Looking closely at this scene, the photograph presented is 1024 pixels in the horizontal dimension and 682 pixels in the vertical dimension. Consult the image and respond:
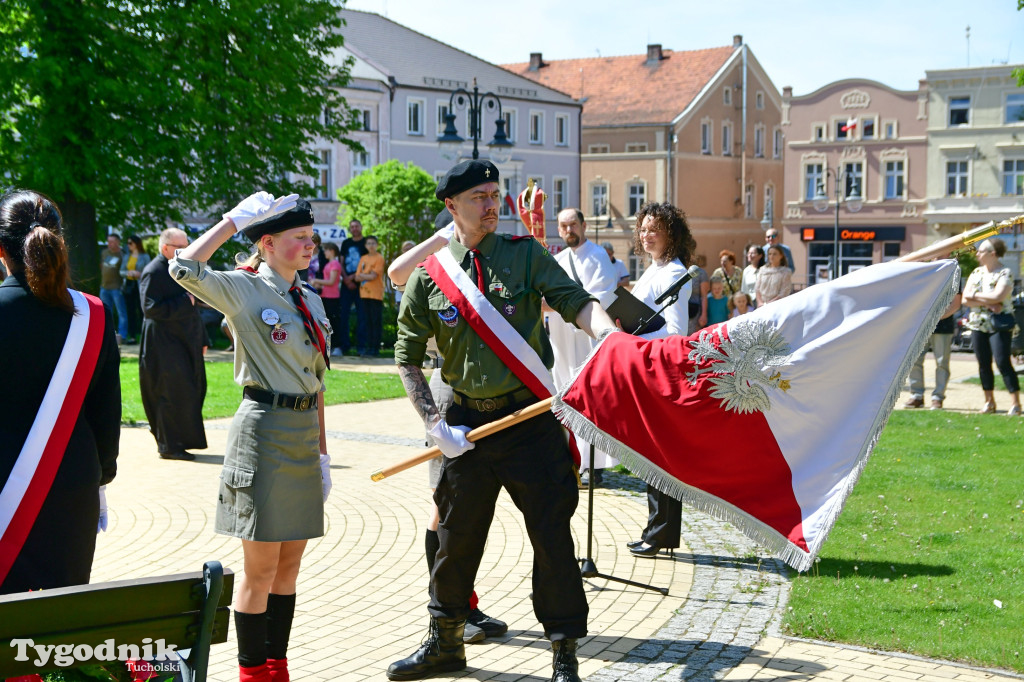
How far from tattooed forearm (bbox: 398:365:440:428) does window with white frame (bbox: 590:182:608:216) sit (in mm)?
68401

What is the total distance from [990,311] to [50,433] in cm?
1301

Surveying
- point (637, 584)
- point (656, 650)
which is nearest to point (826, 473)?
point (656, 650)

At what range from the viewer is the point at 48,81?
23.8 metres

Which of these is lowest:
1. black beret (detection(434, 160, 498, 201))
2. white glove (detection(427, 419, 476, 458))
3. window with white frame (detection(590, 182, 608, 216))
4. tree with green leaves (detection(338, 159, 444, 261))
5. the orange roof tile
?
white glove (detection(427, 419, 476, 458))

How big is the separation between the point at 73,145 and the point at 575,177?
1882 inches

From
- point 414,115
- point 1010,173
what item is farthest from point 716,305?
point 1010,173

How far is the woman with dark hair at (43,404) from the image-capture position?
3930mm

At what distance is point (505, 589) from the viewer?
6.74 m

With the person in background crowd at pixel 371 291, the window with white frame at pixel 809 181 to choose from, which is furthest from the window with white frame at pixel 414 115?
the person in background crowd at pixel 371 291

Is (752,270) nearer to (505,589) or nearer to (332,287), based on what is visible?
(332,287)

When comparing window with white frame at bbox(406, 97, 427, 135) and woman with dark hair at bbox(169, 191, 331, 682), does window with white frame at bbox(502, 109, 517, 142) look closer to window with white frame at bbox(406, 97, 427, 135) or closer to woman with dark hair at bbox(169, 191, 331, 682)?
window with white frame at bbox(406, 97, 427, 135)

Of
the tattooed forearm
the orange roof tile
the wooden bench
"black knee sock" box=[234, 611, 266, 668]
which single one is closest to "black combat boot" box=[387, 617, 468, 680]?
"black knee sock" box=[234, 611, 266, 668]

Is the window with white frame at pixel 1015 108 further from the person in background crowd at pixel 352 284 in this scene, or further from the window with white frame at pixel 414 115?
the person in background crowd at pixel 352 284

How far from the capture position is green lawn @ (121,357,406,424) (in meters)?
14.7
